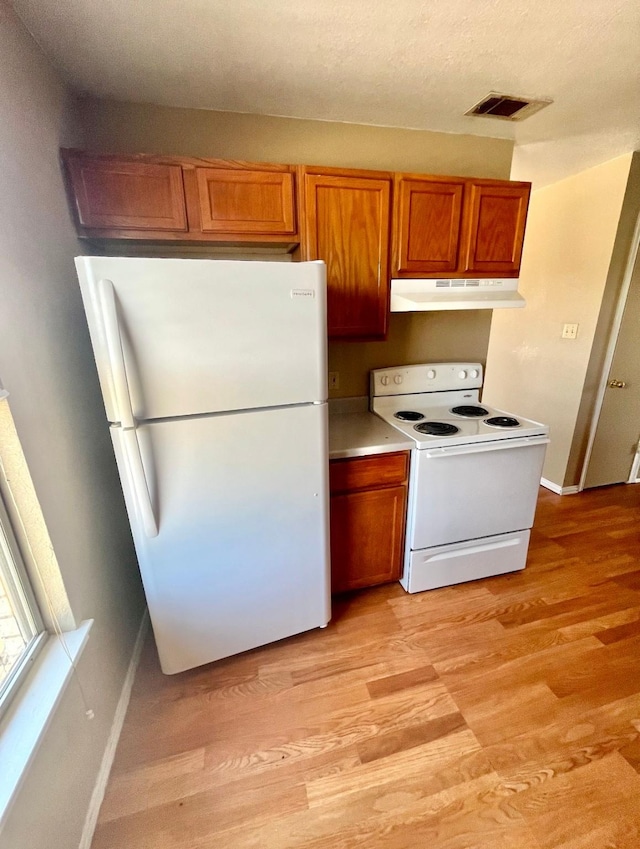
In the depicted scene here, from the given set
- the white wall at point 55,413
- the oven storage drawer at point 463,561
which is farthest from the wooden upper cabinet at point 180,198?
the oven storage drawer at point 463,561

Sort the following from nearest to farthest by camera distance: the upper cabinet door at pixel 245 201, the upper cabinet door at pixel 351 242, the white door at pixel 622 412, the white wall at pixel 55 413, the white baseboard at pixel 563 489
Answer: the white wall at pixel 55 413, the upper cabinet door at pixel 245 201, the upper cabinet door at pixel 351 242, the white door at pixel 622 412, the white baseboard at pixel 563 489

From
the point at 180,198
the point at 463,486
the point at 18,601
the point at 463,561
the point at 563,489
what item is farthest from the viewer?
the point at 563,489

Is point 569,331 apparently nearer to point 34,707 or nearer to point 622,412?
point 622,412

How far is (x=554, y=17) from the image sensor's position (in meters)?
1.22

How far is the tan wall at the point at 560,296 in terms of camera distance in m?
2.53

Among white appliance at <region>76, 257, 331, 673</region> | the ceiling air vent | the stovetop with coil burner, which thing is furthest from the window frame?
the ceiling air vent

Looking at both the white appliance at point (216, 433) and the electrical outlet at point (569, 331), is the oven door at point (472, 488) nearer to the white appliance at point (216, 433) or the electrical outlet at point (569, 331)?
the white appliance at point (216, 433)

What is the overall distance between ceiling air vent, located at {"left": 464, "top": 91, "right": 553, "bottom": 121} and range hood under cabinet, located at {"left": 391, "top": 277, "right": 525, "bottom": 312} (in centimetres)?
79

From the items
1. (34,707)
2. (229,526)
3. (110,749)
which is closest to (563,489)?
(229,526)

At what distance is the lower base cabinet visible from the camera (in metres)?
1.74

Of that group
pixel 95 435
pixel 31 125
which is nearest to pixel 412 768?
pixel 95 435

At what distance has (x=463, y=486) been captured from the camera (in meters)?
1.85

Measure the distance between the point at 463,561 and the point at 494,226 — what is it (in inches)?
72.3

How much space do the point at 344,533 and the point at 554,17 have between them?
214 cm
